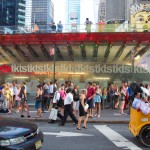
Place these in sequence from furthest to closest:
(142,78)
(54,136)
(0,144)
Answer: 1. (142,78)
2. (54,136)
3. (0,144)

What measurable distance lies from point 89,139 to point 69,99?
3.52 m

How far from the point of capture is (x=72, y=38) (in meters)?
24.3

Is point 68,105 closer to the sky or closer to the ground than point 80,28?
closer to the ground

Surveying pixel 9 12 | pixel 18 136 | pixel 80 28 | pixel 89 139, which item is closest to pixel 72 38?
pixel 80 28

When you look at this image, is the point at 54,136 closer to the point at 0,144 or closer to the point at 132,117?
the point at 132,117

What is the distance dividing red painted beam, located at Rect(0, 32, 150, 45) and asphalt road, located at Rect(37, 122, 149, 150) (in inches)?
460

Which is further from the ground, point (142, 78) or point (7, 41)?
point (7, 41)

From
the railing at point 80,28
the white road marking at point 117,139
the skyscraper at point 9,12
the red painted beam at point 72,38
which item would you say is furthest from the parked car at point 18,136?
the skyscraper at point 9,12

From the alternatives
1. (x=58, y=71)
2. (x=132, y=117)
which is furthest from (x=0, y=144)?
(x=58, y=71)

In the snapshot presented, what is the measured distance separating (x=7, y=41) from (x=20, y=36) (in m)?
1.06

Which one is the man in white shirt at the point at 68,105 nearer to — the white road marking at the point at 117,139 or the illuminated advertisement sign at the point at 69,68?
the white road marking at the point at 117,139

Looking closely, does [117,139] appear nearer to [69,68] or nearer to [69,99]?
[69,99]

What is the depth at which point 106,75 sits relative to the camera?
24.2 meters

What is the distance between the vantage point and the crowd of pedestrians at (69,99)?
14148mm
